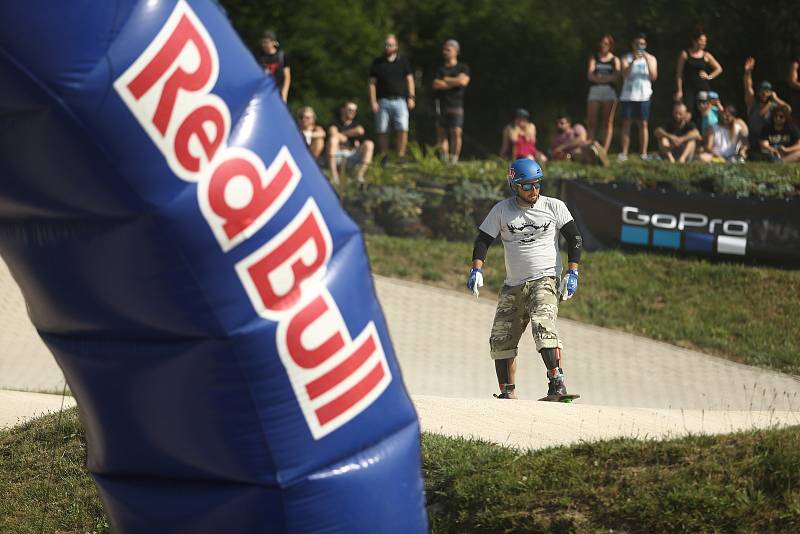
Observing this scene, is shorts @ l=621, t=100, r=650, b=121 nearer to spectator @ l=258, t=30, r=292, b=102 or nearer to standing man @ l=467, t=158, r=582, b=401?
spectator @ l=258, t=30, r=292, b=102

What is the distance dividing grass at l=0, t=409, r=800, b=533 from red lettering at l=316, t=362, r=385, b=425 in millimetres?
2449

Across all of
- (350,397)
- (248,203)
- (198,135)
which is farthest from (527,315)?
(198,135)

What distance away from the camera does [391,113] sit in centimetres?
1922

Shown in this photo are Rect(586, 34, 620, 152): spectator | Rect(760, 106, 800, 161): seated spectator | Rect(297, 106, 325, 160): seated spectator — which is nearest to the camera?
Rect(297, 106, 325, 160): seated spectator

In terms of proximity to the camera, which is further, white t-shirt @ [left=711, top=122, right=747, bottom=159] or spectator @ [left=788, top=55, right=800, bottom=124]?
white t-shirt @ [left=711, top=122, right=747, bottom=159]

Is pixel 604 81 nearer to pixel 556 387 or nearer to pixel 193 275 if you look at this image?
pixel 556 387

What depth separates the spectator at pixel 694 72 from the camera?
19438 mm

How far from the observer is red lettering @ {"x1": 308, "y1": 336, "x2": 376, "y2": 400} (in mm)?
4316

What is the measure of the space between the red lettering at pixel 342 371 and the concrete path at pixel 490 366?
5.16 m

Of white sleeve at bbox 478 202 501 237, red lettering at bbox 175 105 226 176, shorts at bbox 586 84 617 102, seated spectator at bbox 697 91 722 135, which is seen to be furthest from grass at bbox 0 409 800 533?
seated spectator at bbox 697 91 722 135

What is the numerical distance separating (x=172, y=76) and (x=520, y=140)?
51.0 ft

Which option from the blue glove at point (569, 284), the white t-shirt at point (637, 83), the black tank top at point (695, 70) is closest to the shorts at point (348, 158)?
the white t-shirt at point (637, 83)

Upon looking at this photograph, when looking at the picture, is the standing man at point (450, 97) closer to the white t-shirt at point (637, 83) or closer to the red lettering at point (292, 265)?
the white t-shirt at point (637, 83)

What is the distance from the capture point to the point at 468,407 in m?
9.26
